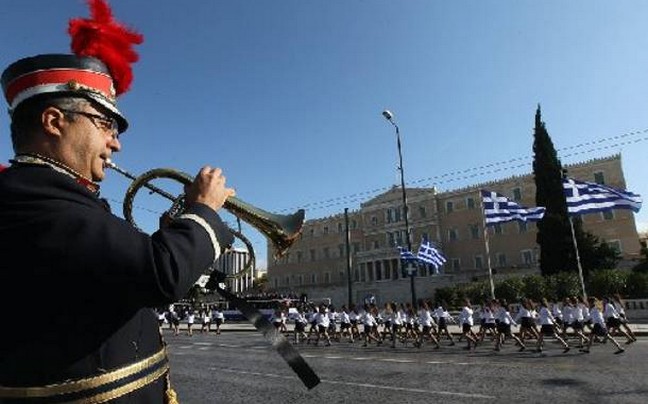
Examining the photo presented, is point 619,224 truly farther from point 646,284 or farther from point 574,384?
point 574,384

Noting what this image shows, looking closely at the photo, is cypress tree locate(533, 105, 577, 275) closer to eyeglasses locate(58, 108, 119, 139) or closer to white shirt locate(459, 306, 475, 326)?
white shirt locate(459, 306, 475, 326)

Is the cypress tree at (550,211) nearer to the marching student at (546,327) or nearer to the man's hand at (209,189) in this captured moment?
the marching student at (546,327)

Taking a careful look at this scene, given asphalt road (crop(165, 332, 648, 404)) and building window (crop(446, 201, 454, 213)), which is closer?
asphalt road (crop(165, 332, 648, 404))

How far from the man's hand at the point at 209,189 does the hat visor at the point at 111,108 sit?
15.5 inches

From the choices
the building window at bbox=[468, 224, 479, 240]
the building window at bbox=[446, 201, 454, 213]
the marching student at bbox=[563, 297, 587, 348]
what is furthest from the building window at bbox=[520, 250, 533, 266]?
the marching student at bbox=[563, 297, 587, 348]

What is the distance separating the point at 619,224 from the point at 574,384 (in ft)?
172

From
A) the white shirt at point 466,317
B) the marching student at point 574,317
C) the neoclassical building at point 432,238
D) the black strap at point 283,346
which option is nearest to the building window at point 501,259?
the neoclassical building at point 432,238

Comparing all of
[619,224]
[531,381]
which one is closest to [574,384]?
[531,381]

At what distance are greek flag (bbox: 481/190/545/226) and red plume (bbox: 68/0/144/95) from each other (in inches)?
989

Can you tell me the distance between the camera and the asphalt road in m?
8.43

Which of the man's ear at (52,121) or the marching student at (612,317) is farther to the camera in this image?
the marching student at (612,317)

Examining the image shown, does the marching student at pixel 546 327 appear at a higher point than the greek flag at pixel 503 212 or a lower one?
lower

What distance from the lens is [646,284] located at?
29500 mm

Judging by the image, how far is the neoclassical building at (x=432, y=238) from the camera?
5603cm
